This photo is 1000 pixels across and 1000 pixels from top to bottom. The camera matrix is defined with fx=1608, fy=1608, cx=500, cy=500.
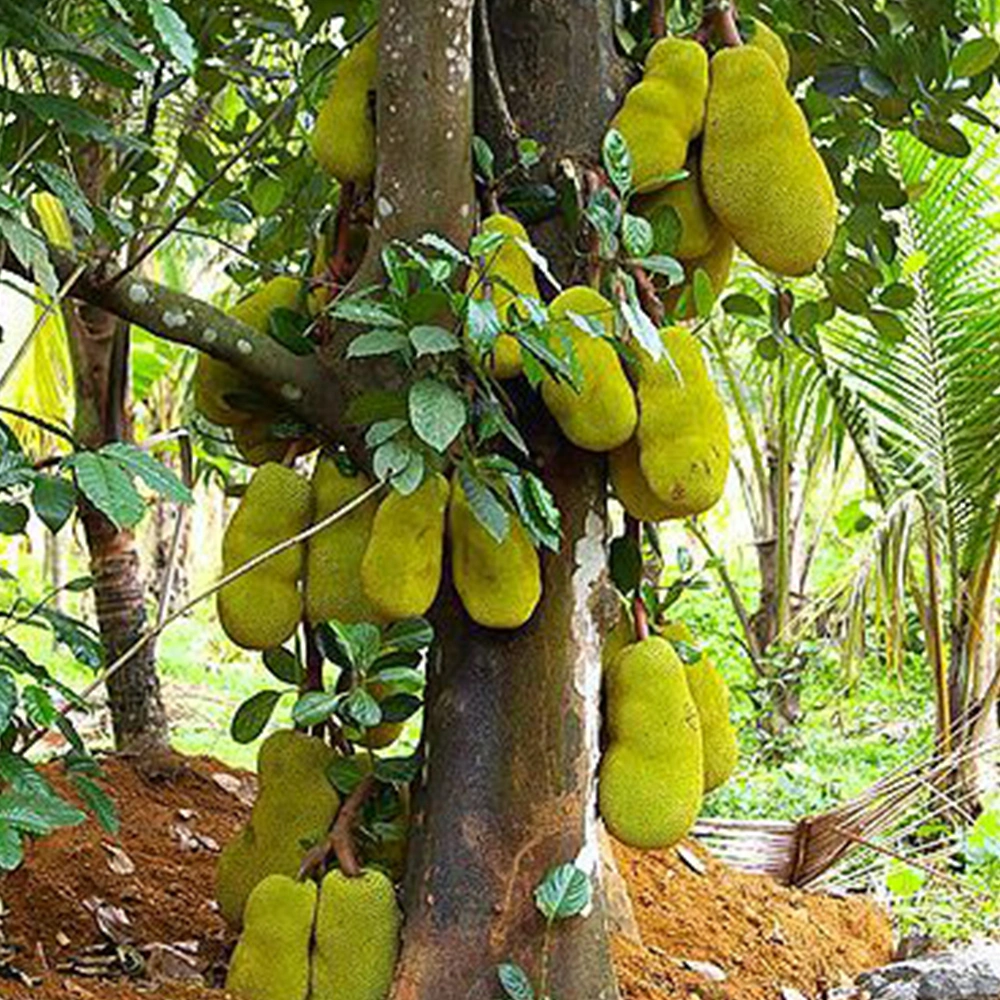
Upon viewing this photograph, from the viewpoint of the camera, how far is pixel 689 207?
1.45 m

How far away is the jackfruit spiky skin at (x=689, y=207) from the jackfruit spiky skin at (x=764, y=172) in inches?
0.9

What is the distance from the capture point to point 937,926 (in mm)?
2445

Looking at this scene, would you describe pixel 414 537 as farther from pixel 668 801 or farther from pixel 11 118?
pixel 11 118

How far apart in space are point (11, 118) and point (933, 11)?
95cm

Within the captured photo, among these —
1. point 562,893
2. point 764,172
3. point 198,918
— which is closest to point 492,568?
point 562,893

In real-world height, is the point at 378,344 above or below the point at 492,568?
above

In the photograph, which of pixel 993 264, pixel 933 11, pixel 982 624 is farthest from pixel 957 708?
pixel 933 11

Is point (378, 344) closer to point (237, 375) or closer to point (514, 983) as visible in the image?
point (237, 375)

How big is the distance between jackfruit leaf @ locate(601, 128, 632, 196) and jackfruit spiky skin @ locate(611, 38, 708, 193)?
1.9 inches

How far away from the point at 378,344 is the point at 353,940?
0.54 m

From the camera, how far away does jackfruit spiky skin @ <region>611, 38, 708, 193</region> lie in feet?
4.60

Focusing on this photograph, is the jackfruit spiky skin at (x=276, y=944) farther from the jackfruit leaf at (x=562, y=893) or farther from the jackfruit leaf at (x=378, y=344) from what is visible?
the jackfruit leaf at (x=378, y=344)

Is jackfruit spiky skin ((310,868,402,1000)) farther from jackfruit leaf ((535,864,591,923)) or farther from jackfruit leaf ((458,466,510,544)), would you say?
jackfruit leaf ((458,466,510,544))

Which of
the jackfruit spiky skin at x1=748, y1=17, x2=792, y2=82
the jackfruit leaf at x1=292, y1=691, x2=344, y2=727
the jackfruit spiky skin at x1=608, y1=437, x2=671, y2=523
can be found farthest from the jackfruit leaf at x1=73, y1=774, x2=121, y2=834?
the jackfruit spiky skin at x1=748, y1=17, x2=792, y2=82
